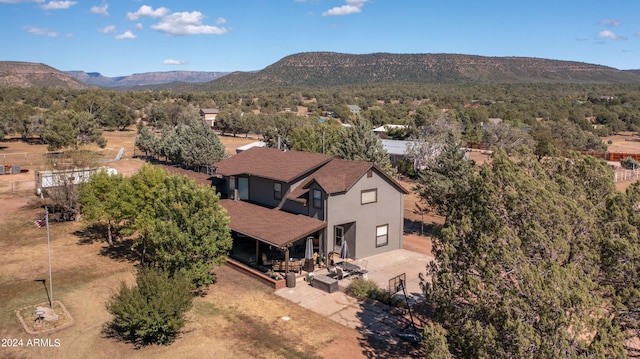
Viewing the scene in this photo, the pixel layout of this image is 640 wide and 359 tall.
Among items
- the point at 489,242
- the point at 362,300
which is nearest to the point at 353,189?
the point at 362,300

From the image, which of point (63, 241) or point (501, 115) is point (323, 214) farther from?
point (501, 115)

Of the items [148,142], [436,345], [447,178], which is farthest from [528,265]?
[148,142]

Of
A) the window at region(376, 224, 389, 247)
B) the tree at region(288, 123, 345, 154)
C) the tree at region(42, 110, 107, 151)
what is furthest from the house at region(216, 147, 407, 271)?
the tree at region(42, 110, 107, 151)

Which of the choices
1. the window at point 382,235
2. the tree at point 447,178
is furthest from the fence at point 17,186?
the tree at point 447,178

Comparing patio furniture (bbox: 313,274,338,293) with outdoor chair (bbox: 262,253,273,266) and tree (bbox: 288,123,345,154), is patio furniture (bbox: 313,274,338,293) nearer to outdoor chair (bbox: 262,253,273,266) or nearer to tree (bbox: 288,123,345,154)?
outdoor chair (bbox: 262,253,273,266)

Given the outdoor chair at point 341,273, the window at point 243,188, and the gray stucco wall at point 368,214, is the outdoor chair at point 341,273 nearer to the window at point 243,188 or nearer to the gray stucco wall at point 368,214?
the gray stucco wall at point 368,214

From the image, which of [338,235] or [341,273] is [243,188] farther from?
[341,273]

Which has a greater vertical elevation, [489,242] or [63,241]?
[489,242]
